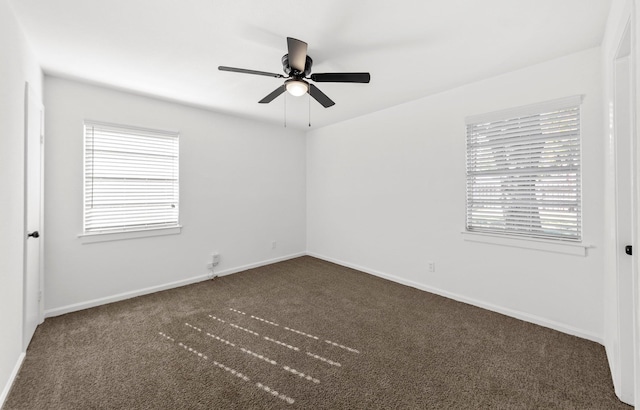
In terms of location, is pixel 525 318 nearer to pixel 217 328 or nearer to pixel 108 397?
pixel 217 328

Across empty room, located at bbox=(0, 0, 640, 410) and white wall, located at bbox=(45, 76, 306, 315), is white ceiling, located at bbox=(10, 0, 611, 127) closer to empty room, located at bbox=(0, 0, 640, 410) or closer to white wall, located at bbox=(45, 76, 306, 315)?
empty room, located at bbox=(0, 0, 640, 410)

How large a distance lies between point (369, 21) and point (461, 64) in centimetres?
123

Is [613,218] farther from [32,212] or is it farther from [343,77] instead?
[32,212]

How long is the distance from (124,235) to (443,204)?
402 cm

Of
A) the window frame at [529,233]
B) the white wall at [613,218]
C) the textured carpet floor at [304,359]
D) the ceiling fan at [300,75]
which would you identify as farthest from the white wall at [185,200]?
the white wall at [613,218]

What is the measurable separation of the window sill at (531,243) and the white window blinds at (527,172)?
0.07 meters

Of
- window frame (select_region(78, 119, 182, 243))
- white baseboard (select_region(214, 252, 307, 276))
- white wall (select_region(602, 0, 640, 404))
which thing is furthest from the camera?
white baseboard (select_region(214, 252, 307, 276))

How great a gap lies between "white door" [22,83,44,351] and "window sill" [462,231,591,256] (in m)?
4.28

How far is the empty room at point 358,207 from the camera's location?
69.6 inches

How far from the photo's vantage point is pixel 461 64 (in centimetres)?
260

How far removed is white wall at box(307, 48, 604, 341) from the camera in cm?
238

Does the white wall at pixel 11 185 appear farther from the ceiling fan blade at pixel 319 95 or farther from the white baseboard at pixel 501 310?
the white baseboard at pixel 501 310

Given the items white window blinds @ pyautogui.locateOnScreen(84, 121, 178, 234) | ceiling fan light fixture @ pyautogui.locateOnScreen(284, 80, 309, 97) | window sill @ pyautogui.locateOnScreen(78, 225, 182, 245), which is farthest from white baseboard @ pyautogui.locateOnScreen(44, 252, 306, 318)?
ceiling fan light fixture @ pyautogui.locateOnScreen(284, 80, 309, 97)

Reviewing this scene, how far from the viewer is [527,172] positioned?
2670 mm
